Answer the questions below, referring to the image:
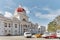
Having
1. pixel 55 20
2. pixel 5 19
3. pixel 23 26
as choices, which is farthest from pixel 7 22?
pixel 55 20

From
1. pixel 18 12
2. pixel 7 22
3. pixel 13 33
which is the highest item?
pixel 18 12

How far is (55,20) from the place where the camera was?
6256cm

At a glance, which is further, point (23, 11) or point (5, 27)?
point (23, 11)

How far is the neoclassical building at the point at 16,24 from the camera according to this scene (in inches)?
2379

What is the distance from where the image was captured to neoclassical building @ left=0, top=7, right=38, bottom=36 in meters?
60.4

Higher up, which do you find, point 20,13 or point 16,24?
point 20,13

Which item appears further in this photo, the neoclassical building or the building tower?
the building tower

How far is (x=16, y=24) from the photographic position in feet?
217

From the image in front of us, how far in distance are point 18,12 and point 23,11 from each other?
6.98ft

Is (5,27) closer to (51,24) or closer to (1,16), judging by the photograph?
(1,16)

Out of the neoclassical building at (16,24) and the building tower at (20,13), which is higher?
the building tower at (20,13)

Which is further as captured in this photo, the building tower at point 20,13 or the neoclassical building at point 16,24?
the building tower at point 20,13

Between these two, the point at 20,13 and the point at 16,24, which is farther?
the point at 20,13

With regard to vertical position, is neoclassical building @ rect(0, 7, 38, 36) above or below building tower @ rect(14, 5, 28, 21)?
below
